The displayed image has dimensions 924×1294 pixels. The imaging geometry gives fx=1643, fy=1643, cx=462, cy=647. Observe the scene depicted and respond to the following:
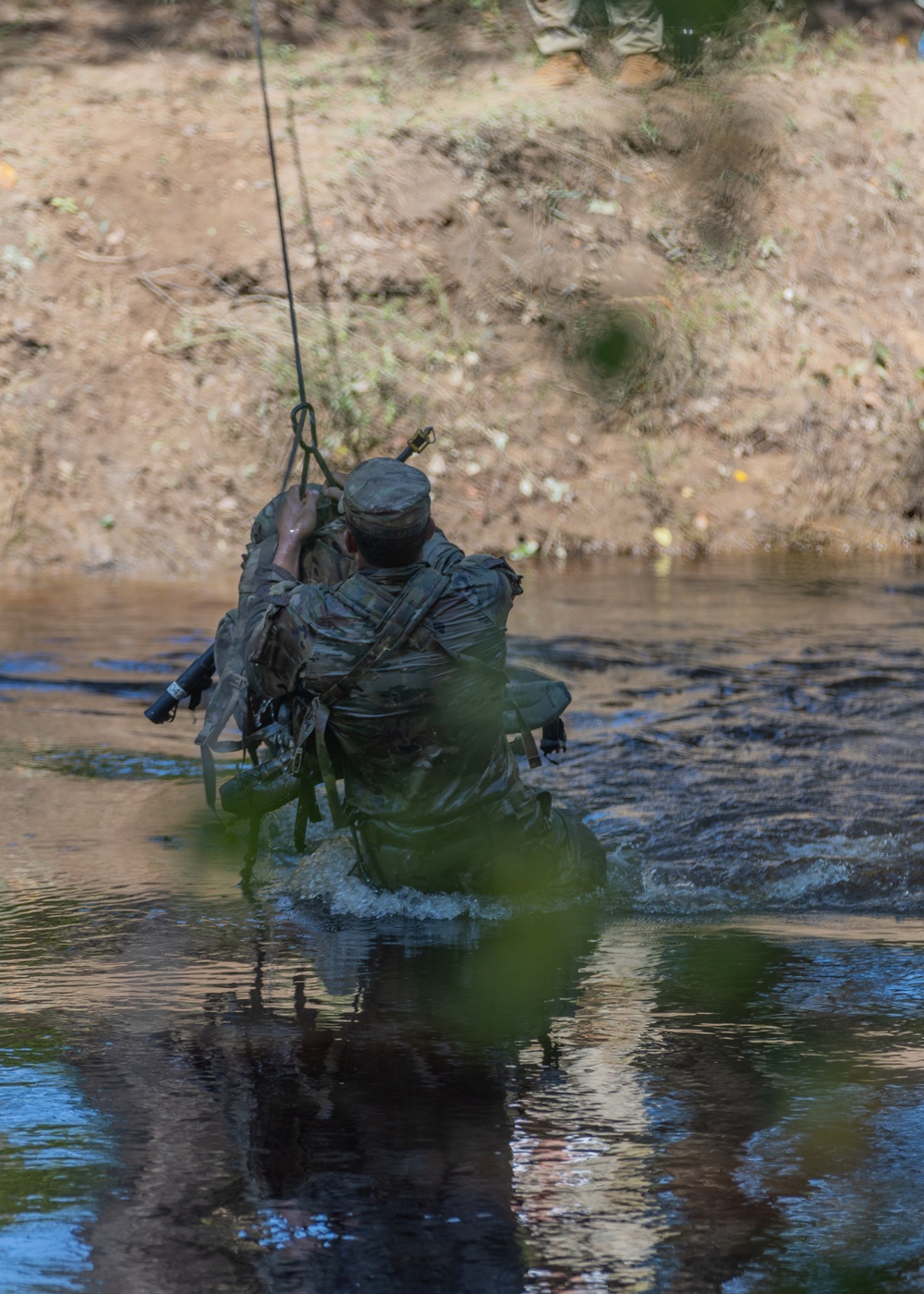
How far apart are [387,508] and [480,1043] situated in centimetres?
135

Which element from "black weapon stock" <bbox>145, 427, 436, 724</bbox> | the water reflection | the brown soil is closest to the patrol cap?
"black weapon stock" <bbox>145, 427, 436, 724</bbox>

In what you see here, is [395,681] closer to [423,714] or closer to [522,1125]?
[423,714]

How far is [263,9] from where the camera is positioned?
1611 centimetres

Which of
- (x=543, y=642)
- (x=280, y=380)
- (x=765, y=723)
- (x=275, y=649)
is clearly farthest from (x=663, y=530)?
(x=275, y=649)

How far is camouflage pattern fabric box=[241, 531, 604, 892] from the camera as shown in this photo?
14.3 feet

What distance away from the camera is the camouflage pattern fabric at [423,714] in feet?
14.3

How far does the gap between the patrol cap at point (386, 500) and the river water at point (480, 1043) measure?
1197 mm

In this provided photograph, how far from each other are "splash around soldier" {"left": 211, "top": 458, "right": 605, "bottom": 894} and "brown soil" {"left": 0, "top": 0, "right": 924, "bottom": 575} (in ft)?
27.1

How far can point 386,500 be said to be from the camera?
420 centimetres

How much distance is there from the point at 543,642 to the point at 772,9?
25.6 ft

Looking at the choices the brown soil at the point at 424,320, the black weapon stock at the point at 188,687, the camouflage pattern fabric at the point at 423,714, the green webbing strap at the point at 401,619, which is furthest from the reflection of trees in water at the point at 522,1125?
the brown soil at the point at 424,320

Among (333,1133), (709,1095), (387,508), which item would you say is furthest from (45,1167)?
(387,508)

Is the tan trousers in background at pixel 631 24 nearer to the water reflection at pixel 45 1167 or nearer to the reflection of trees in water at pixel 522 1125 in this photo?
the reflection of trees in water at pixel 522 1125

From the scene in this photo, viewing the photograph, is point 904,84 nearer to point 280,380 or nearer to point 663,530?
point 663,530
